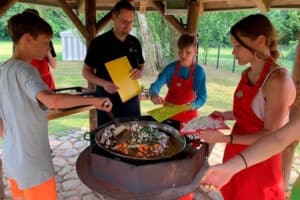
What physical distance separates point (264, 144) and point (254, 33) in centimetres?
65

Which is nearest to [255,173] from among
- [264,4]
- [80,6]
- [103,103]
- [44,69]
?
[103,103]

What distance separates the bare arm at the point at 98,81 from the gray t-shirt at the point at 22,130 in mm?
672

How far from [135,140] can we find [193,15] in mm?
2310

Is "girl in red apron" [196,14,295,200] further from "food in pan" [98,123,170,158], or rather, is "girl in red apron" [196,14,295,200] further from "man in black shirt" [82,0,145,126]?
"man in black shirt" [82,0,145,126]

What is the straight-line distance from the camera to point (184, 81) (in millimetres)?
2520

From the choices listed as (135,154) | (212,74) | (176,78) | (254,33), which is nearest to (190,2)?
(176,78)

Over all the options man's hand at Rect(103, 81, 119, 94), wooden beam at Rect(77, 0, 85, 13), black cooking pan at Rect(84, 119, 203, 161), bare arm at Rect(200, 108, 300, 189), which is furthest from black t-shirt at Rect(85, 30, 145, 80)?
wooden beam at Rect(77, 0, 85, 13)

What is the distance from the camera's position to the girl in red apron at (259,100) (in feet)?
4.11

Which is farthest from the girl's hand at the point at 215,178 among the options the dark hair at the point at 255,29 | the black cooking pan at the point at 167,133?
the dark hair at the point at 255,29

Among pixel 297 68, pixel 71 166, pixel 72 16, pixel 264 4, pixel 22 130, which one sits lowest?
pixel 71 166

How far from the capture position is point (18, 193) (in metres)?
1.54

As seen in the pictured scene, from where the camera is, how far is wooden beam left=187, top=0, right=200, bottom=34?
3.38m

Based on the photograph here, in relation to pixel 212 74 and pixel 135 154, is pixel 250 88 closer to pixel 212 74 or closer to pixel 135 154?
pixel 135 154

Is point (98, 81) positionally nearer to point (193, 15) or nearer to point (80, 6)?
point (193, 15)
